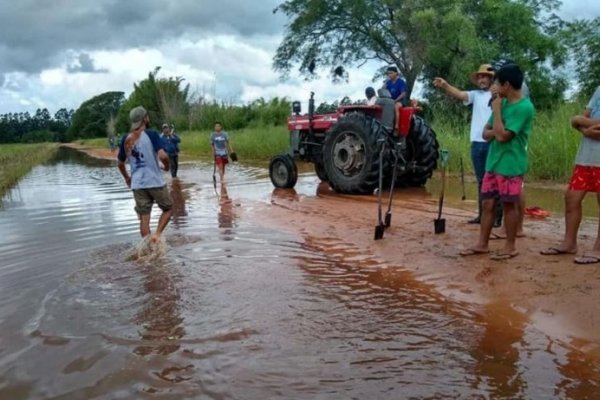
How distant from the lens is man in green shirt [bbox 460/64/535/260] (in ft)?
15.2

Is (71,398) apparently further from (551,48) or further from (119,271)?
(551,48)

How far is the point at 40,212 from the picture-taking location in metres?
9.48

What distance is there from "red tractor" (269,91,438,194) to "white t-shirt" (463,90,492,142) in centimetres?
240

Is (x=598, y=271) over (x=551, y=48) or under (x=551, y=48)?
under

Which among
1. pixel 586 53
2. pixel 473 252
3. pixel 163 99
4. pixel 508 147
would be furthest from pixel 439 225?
pixel 163 99

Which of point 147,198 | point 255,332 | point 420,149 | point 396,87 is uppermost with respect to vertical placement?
point 396,87

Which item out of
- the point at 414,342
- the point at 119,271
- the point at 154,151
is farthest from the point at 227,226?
the point at 414,342

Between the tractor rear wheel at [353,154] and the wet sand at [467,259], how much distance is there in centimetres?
58

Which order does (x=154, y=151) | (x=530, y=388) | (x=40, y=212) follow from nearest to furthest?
(x=530, y=388), (x=154, y=151), (x=40, y=212)

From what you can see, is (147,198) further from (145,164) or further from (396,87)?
(396,87)

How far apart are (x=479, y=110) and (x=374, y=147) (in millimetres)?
2997

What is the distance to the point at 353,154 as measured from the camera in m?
9.24

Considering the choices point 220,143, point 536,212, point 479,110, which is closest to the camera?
point 479,110

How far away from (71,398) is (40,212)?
24.1 feet
